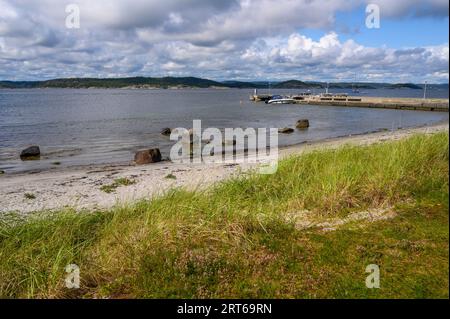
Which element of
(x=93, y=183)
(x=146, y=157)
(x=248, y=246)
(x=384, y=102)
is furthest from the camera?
(x=384, y=102)

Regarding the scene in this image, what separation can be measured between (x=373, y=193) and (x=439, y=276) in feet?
11.6

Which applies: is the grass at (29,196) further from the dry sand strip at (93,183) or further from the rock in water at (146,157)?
the rock in water at (146,157)

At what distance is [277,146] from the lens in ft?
104

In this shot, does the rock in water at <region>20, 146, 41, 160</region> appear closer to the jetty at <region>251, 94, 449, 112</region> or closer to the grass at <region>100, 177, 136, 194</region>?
the grass at <region>100, 177, 136, 194</region>

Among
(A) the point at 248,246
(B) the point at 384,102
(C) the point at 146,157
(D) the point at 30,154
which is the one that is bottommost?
(D) the point at 30,154

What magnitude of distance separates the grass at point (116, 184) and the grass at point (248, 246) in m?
6.99

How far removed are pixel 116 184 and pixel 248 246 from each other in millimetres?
11222

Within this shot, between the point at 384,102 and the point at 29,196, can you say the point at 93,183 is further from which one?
the point at 384,102

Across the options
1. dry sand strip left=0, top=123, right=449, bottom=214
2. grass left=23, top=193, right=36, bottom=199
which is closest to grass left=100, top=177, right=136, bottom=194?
dry sand strip left=0, top=123, right=449, bottom=214

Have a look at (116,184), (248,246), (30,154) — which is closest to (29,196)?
(116,184)

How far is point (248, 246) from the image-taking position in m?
6.17

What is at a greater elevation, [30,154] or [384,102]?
[384,102]

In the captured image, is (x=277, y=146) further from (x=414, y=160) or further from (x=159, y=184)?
(x=414, y=160)
